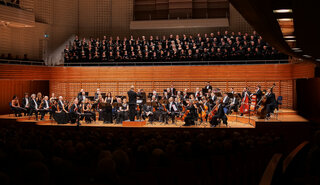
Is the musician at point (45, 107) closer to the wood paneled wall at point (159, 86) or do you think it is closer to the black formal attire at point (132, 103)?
the wood paneled wall at point (159, 86)

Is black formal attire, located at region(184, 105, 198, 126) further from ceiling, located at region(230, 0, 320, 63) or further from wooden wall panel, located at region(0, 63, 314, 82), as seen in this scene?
ceiling, located at region(230, 0, 320, 63)

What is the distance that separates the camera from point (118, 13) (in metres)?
19.0

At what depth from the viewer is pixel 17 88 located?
51.0 ft

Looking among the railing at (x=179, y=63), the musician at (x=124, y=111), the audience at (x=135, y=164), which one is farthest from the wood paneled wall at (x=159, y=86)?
the audience at (x=135, y=164)

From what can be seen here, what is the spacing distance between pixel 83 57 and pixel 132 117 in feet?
19.4

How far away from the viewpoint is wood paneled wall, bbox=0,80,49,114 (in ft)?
49.2

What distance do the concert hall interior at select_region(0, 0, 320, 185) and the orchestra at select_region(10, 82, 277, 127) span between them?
0.13ft

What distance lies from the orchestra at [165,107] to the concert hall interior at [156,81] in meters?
0.04

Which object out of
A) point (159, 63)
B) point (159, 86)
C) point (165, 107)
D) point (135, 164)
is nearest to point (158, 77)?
point (159, 86)

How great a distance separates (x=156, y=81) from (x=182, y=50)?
6.80ft

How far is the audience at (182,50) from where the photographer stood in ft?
47.8

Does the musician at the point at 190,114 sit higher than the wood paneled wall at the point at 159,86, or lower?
lower

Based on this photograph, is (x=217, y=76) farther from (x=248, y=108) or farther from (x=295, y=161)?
(x=295, y=161)

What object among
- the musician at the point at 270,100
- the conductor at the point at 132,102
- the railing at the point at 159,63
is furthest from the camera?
the railing at the point at 159,63
